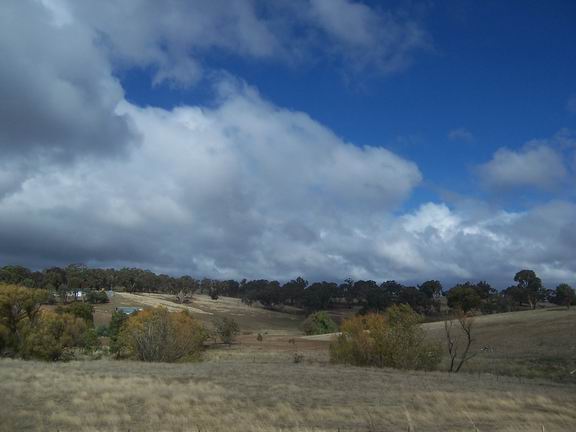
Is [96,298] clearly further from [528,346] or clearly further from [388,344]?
[528,346]

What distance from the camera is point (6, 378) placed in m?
28.7

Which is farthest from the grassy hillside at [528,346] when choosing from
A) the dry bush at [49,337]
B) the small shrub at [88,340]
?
the small shrub at [88,340]

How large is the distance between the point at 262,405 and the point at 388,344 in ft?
93.7

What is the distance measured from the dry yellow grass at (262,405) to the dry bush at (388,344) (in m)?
16.0

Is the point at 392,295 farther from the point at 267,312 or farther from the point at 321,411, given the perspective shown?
the point at 321,411

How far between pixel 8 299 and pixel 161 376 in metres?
30.0

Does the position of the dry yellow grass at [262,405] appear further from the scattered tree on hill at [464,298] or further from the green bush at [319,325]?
the scattered tree on hill at [464,298]

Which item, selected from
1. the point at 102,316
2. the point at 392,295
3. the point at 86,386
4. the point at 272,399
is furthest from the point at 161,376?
the point at 392,295

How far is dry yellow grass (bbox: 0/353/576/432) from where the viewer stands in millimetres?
17172

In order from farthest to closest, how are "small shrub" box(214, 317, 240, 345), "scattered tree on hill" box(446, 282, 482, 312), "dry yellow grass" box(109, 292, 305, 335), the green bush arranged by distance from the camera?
"dry yellow grass" box(109, 292, 305, 335) → "scattered tree on hill" box(446, 282, 482, 312) → the green bush → "small shrub" box(214, 317, 240, 345)

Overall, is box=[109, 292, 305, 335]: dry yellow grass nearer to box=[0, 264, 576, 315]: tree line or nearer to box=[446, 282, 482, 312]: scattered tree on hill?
box=[0, 264, 576, 315]: tree line

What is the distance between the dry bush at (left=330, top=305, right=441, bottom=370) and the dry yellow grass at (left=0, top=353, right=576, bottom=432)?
15996 mm

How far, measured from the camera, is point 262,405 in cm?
2064

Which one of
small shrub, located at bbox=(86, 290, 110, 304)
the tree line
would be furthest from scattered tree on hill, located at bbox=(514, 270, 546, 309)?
small shrub, located at bbox=(86, 290, 110, 304)
